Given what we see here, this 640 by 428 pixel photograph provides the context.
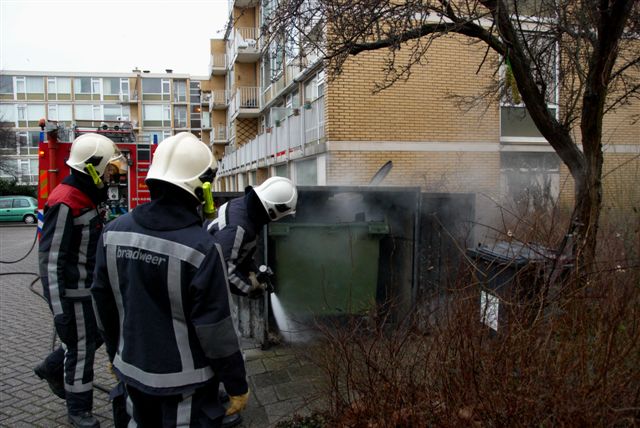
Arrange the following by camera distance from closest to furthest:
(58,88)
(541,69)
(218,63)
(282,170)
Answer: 1. (541,69)
2. (282,170)
3. (218,63)
4. (58,88)

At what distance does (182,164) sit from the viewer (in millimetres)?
2121

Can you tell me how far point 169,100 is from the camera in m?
60.6

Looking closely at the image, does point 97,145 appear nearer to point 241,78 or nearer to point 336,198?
point 336,198

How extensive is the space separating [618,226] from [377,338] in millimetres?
2587

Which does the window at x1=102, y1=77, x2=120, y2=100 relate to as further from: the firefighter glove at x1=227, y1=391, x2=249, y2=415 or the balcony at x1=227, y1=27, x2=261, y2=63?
the firefighter glove at x1=227, y1=391, x2=249, y2=415

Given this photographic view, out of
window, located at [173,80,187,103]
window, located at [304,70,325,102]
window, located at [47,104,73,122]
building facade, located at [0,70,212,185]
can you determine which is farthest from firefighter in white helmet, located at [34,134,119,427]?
window, located at [47,104,73,122]

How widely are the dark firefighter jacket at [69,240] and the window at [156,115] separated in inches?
2405

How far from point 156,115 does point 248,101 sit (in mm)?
37847

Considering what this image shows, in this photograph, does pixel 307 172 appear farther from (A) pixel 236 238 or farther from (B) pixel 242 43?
(B) pixel 242 43

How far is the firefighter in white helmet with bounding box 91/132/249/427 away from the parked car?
28257mm

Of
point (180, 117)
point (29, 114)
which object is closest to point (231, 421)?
point (180, 117)

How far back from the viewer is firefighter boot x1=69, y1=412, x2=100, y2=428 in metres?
3.17

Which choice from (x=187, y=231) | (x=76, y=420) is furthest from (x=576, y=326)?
(x=76, y=420)

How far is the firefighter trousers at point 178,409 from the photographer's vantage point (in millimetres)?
2039
